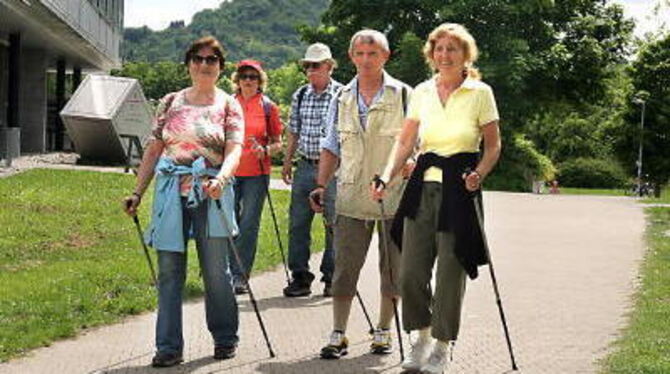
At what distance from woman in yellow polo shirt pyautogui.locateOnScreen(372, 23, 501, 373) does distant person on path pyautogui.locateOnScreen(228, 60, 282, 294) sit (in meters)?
3.45

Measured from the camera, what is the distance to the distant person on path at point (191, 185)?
716 cm

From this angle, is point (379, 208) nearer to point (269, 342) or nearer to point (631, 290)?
point (269, 342)

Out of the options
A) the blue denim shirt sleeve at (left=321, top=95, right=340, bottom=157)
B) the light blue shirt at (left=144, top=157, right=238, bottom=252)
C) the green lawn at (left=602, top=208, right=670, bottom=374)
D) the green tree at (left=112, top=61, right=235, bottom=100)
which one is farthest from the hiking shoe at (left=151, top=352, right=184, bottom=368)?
the green tree at (left=112, top=61, right=235, bottom=100)

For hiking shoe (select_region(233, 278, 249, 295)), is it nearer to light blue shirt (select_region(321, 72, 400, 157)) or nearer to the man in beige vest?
light blue shirt (select_region(321, 72, 400, 157))

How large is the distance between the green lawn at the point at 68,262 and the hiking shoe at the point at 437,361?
2.47 metres

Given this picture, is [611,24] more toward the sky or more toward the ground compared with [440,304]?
more toward the sky

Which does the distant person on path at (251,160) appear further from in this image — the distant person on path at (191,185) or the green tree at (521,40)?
the green tree at (521,40)

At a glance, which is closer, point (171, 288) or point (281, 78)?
point (171, 288)

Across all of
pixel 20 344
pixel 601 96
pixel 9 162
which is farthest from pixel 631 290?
pixel 601 96

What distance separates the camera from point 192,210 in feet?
23.8

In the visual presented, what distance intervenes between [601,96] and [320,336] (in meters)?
52.3

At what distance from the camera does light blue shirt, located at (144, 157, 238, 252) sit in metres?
7.16

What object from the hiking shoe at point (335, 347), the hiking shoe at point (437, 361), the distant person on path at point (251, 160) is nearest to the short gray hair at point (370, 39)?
the hiking shoe at point (335, 347)

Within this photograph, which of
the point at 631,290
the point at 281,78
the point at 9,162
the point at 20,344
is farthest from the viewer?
the point at 281,78
